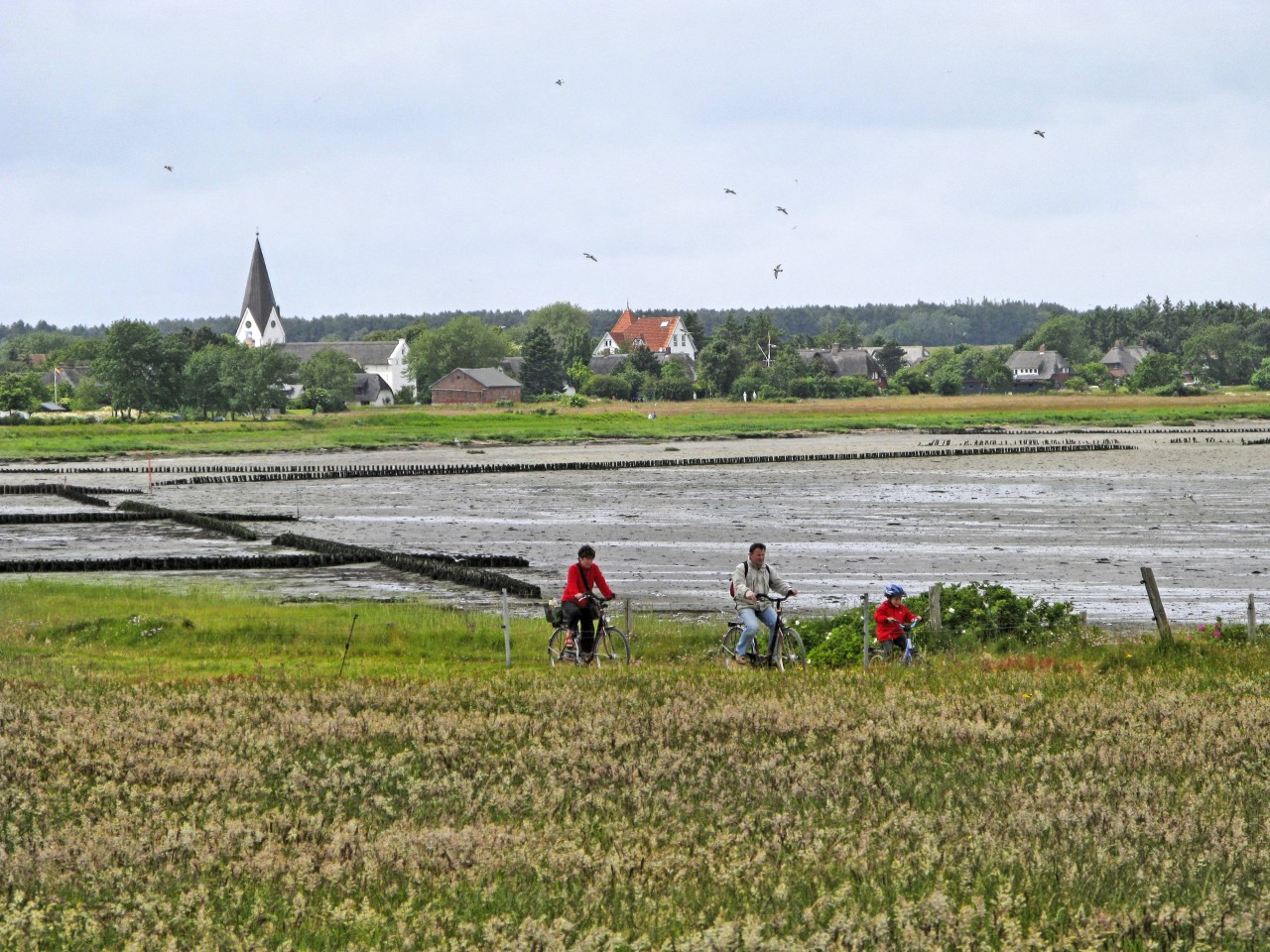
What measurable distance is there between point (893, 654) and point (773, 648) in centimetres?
204

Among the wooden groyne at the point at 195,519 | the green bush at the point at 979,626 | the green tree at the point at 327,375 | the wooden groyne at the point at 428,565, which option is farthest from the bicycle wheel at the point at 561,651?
the green tree at the point at 327,375

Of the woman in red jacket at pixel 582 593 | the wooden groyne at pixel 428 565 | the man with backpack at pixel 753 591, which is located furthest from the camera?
the wooden groyne at pixel 428 565

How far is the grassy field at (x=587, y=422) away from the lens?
112375mm

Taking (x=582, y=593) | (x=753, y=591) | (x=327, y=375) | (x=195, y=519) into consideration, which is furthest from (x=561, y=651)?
(x=327, y=375)

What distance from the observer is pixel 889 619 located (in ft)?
70.6

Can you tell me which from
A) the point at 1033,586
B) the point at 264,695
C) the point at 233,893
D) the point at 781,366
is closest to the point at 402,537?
the point at 1033,586

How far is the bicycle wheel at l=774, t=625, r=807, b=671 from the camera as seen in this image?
21016 millimetres

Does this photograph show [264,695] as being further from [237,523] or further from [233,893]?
[237,523]

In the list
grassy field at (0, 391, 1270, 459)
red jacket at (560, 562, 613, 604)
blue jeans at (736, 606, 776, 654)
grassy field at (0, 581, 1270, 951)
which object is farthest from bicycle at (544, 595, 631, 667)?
grassy field at (0, 391, 1270, 459)

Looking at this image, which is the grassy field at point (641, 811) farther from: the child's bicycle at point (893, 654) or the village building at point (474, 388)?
the village building at point (474, 388)

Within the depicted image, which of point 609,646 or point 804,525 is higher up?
point 609,646

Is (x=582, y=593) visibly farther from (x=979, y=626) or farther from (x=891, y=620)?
(x=979, y=626)

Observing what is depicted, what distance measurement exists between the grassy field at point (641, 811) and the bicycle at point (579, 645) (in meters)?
2.09

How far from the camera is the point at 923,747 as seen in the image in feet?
45.0
